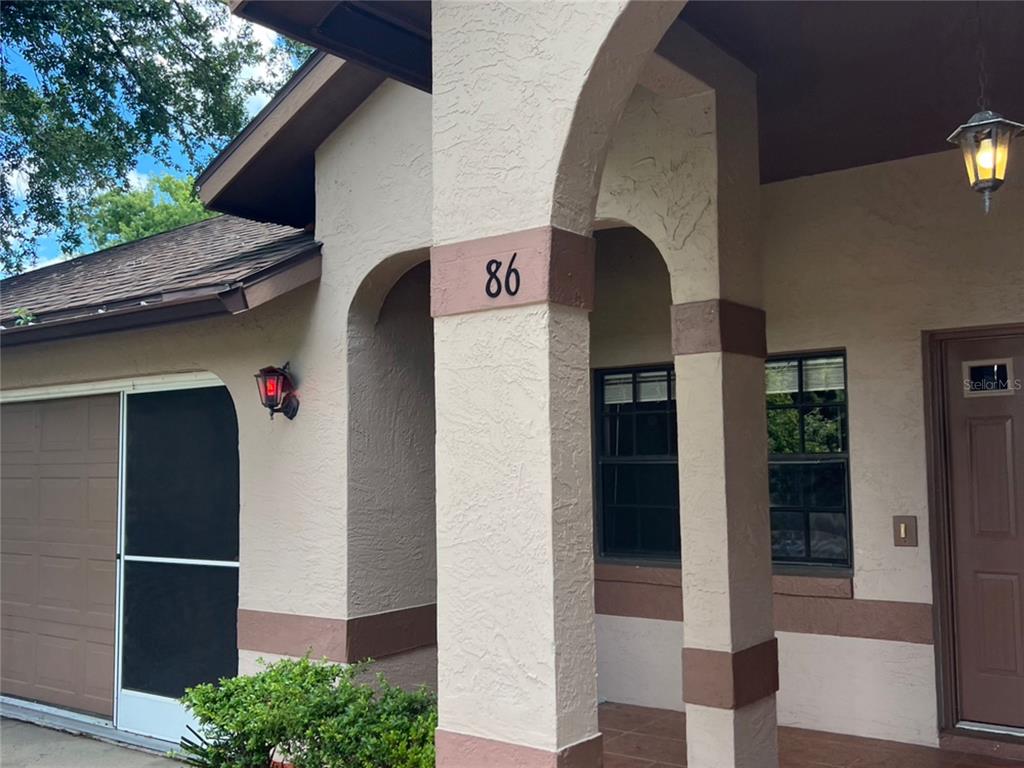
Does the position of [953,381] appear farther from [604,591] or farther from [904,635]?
[604,591]

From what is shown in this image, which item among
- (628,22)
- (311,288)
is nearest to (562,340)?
(628,22)

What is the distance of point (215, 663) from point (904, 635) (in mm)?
4852

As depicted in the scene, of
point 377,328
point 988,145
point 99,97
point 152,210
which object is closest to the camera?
point 988,145

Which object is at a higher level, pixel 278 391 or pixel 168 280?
pixel 168 280

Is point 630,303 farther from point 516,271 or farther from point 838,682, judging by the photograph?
point 516,271

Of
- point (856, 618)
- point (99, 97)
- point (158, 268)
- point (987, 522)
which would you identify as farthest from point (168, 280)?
point (99, 97)

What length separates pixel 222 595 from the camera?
7172 mm

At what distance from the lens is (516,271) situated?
11.6 ft

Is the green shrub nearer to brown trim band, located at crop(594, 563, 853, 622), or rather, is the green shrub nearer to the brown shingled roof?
brown trim band, located at crop(594, 563, 853, 622)

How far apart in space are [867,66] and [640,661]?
15.0 feet

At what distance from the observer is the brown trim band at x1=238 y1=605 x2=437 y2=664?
621cm

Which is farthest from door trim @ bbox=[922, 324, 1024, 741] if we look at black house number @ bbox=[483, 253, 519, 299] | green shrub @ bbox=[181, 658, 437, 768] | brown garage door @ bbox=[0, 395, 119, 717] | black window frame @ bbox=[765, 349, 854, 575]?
brown garage door @ bbox=[0, 395, 119, 717]

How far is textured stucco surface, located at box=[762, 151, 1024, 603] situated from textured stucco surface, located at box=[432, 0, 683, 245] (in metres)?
3.40

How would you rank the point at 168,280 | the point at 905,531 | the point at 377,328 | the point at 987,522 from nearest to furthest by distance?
the point at 987,522
the point at 905,531
the point at 377,328
the point at 168,280
